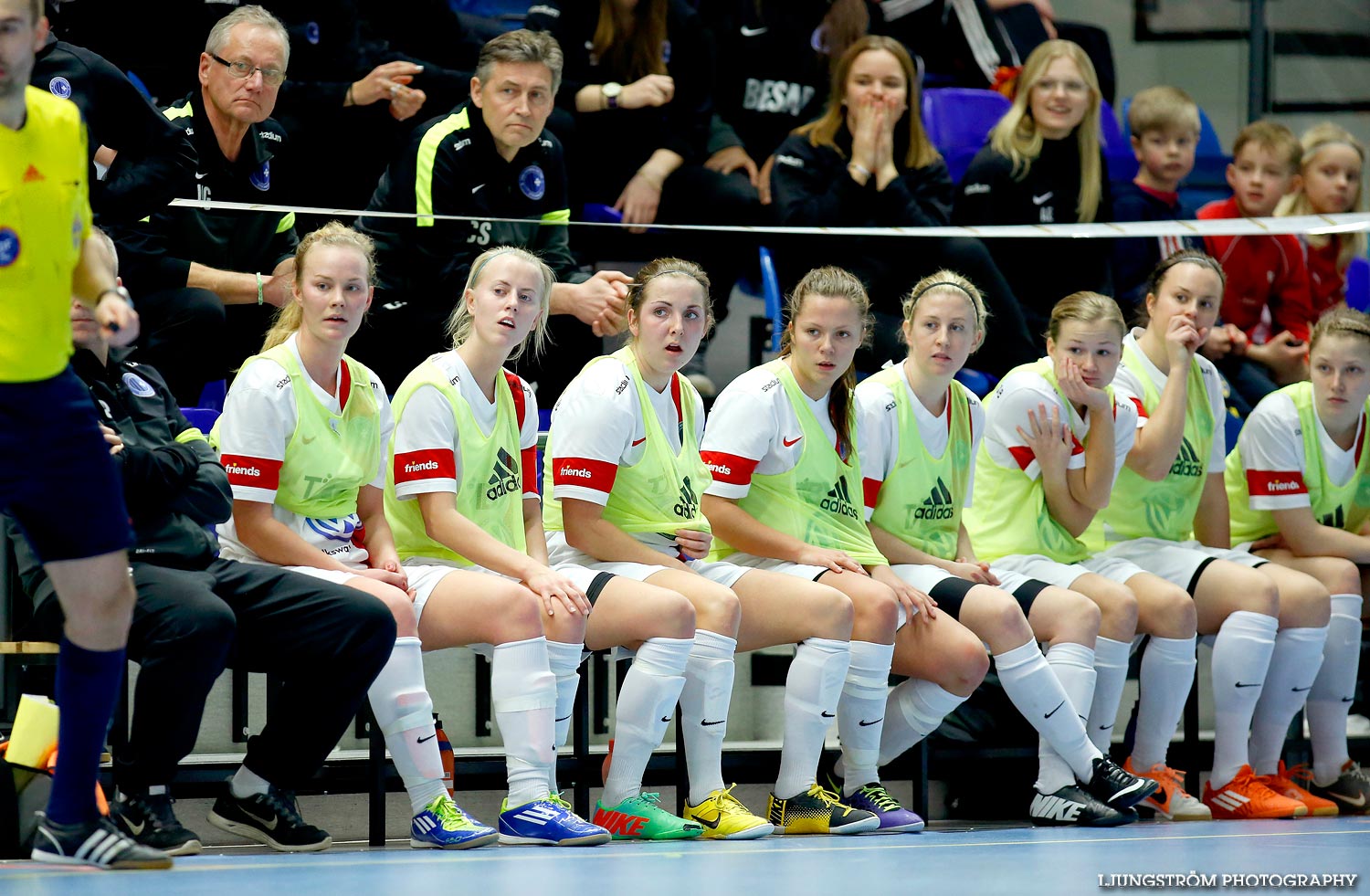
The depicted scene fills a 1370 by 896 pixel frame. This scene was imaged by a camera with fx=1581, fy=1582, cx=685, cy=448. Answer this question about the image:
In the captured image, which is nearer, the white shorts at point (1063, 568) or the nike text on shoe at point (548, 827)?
the nike text on shoe at point (548, 827)

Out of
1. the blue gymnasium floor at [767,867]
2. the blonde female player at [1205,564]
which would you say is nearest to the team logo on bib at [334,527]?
the blue gymnasium floor at [767,867]

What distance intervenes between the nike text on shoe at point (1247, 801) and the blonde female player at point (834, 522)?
1.09 metres

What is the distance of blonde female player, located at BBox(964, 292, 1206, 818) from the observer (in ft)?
16.2

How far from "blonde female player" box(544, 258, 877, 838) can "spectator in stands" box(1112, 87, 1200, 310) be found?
2.88 meters

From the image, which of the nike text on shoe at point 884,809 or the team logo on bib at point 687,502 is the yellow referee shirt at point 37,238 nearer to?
the team logo on bib at point 687,502

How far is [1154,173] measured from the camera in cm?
707

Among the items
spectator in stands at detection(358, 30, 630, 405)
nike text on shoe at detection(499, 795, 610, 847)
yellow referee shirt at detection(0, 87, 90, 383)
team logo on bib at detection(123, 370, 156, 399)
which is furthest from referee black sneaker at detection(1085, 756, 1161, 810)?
yellow referee shirt at detection(0, 87, 90, 383)

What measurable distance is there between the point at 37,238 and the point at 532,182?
2881mm

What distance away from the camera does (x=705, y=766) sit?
432cm

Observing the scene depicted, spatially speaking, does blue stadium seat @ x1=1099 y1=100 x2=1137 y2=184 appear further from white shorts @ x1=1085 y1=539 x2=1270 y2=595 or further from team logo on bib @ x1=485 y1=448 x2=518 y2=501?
team logo on bib @ x1=485 y1=448 x2=518 y2=501

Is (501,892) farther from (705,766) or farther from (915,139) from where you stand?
(915,139)

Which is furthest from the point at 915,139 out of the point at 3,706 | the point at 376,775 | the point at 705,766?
the point at 3,706

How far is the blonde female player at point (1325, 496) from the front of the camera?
5.41 m

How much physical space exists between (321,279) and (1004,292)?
10.2 ft
